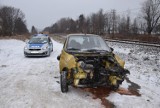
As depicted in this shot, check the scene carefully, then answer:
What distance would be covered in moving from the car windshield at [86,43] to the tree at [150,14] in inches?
2134

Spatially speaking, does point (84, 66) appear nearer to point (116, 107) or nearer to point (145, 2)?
point (116, 107)

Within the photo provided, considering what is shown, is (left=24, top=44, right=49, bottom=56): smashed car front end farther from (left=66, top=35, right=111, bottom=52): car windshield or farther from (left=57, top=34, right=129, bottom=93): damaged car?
(left=57, top=34, right=129, bottom=93): damaged car

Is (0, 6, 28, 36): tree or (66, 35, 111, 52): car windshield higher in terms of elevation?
(0, 6, 28, 36): tree

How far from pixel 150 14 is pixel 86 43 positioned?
61221 millimetres

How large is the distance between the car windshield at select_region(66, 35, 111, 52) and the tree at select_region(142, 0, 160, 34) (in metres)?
54.2

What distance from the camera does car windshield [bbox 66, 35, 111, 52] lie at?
7469 mm

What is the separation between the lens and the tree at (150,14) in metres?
59.5

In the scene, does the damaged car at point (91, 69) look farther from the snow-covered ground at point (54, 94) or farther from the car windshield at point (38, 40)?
the car windshield at point (38, 40)

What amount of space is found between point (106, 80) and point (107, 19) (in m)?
76.8

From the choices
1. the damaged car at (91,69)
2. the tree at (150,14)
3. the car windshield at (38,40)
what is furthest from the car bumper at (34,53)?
the tree at (150,14)

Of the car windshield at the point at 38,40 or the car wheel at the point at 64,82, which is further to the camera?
the car windshield at the point at 38,40

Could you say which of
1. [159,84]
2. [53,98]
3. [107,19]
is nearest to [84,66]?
[53,98]

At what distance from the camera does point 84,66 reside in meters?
6.01

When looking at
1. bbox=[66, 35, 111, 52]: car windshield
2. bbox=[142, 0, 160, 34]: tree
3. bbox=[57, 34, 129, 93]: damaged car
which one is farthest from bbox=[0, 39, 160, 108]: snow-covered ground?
bbox=[142, 0, 160, 34]: tree
